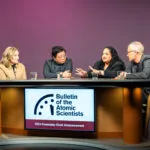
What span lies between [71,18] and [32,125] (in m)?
3.12

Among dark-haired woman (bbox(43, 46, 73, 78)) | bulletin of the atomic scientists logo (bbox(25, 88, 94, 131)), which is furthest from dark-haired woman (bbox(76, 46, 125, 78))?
bulletin of the atomic scientists logo (bbox(25, 88, 94, 131))

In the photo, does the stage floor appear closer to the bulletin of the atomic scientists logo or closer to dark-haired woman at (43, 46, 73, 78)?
the bulletin of the atomic scientists logo

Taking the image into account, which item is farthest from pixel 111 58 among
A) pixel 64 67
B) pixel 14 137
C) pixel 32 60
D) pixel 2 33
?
pixel 2 33

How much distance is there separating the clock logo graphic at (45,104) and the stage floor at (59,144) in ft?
1.17

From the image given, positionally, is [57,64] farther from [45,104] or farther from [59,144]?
[59,144]

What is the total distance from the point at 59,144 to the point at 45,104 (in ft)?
1.72

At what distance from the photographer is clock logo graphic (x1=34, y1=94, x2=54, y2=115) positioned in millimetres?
4664

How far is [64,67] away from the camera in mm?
5816

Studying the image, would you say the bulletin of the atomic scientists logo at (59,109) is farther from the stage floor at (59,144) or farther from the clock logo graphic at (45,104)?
the stage floor at (59,144)

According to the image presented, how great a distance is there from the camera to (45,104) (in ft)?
15.3

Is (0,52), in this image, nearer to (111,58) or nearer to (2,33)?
(2,33)

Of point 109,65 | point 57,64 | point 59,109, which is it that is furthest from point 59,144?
point 57,64

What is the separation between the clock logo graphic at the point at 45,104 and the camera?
4664 mm

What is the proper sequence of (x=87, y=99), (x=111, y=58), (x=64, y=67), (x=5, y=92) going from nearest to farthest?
(x=87, y=99), (x=5, y=92), (x=111, y=58), (x=64, y=67)
